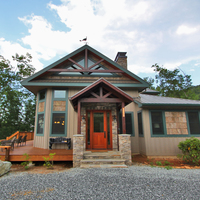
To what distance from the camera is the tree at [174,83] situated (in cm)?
2464

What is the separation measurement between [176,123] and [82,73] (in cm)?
612

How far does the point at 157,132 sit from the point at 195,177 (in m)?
3.07

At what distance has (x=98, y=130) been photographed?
7.38 m

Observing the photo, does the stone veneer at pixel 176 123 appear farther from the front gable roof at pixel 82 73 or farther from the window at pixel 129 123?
the front gable roof at pixel 82 73

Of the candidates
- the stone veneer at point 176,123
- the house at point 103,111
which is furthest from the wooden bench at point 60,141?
the stone veneer at point 176,123

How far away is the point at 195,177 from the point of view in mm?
4516

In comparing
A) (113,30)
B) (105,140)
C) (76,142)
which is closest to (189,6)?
(113,30)

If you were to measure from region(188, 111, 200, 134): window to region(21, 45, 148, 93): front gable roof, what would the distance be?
2.97m

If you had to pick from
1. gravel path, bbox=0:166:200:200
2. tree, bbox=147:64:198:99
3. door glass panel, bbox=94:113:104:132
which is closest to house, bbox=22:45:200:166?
door glass panel, bbox=94:113:104:132

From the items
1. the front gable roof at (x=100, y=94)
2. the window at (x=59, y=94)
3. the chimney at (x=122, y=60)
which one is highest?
the chimney at (x=122, y=60)

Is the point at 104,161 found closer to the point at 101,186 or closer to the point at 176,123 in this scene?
the point at 101,186

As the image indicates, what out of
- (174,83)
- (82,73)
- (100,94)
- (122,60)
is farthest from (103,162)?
(174,83)

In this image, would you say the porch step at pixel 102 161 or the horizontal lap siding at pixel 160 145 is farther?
the horizontal lap siding at pixel 160 145

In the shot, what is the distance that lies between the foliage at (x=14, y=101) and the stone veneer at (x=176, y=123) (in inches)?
714
